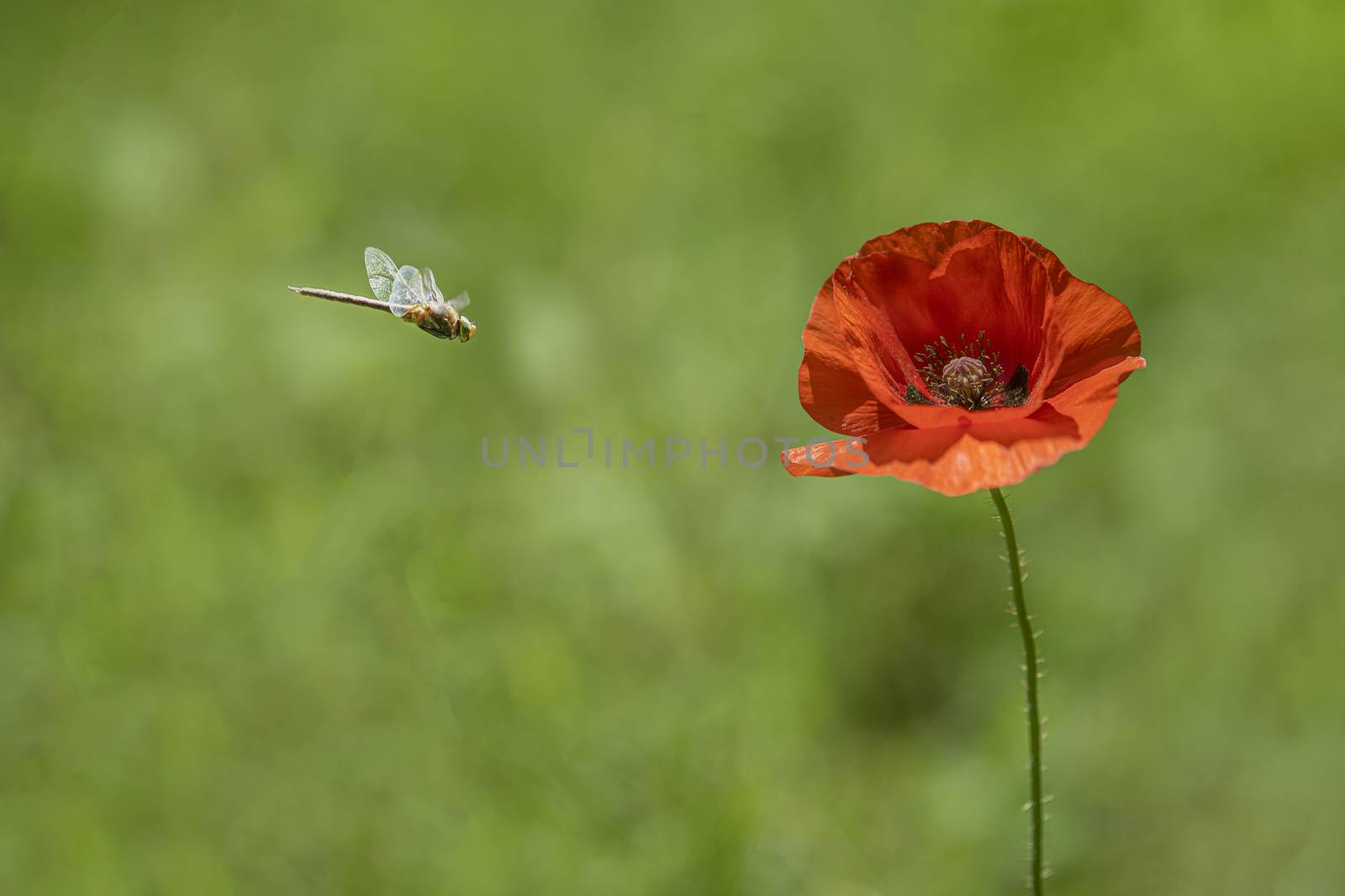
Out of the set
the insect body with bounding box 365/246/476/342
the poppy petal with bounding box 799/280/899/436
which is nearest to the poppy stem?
the poppy petal with bounding box 799/280/899/436

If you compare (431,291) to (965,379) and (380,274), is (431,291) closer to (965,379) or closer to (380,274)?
(380,274)

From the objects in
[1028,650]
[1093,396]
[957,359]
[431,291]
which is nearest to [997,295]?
[957,359]

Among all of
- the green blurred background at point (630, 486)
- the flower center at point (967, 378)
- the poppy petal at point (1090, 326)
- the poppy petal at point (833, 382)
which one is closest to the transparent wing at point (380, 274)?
the poppy petal at point (833, 382)

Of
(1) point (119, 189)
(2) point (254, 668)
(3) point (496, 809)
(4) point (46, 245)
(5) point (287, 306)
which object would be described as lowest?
(3) point (496, 809)

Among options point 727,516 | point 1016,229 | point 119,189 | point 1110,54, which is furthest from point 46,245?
point 1110,54

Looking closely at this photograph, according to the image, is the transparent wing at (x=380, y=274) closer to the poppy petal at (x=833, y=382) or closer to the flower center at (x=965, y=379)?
the poppy petal at (x=833, y=382)

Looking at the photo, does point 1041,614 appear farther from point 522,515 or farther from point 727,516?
point 522,515

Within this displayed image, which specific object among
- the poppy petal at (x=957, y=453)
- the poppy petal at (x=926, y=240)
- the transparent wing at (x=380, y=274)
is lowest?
the poppy petal at (x=957, y=453)
